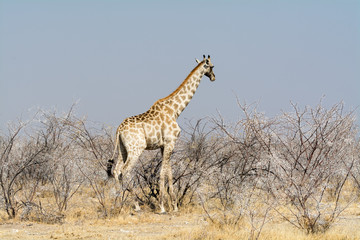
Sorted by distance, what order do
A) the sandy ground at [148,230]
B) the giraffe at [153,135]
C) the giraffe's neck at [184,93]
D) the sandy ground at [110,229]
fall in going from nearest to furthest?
the sandy ground at [148,230] → the sandy ground at [110,229] → the giraffe at [153,135] → the giraffe's neck at [184,93]

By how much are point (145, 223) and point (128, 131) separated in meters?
1.90

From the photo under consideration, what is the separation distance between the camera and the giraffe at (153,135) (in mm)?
10633

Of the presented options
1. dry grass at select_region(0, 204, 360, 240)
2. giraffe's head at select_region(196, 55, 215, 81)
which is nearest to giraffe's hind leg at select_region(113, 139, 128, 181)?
dry grass at select_region(0, 204, 360, 240)

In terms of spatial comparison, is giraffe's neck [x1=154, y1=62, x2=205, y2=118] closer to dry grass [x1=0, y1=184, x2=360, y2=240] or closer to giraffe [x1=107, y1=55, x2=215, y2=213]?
giraffe [x1=107, y1=55, x2=215, y2=213]

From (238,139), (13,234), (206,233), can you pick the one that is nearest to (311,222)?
Result: (206,233)

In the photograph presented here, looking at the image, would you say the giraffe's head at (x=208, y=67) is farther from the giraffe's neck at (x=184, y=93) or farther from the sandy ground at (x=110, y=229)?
the sandy ground at (x=110, y=229)

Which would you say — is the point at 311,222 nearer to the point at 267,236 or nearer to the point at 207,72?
the point at 267,236

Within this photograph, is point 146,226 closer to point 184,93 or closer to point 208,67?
point 184,93

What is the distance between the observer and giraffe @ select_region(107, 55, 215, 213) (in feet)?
34.9

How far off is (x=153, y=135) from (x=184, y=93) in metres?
1.32

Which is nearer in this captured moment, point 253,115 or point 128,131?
point 253,115

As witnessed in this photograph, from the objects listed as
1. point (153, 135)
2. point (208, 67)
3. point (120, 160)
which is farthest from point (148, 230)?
point (208, 67)

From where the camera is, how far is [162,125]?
36.3ft

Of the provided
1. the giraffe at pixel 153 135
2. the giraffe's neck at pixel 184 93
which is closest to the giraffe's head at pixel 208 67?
the giraffe's neck at pixel 184 93
